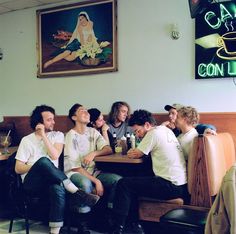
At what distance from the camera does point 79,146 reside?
12.8 feet

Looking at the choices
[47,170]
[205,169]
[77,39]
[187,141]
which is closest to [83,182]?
[47,170]

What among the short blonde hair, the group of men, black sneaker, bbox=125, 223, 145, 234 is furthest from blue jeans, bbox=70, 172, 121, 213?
the short blonde hair

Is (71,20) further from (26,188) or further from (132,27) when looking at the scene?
(26,188)

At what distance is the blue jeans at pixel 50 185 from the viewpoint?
134 inches

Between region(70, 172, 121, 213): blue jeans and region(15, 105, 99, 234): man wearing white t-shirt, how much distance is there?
88mm

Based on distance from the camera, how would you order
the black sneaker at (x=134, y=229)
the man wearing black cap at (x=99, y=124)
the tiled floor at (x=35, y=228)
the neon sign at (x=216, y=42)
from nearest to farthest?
the black sneaker at (x=134, y=229)
the tiled floor at (x=35, y=228)
the neon sign at (x=216, y=42)
the man wearing black cap at (x=99, y=124)

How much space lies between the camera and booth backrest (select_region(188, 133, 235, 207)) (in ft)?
10.1

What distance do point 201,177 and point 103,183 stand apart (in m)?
1.06

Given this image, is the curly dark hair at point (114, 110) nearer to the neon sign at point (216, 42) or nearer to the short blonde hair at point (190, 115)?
the neon sign at point (216, 42)

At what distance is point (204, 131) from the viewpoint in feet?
12.3

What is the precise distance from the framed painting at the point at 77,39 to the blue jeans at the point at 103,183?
1680mm

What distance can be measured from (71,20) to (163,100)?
1.81 metres

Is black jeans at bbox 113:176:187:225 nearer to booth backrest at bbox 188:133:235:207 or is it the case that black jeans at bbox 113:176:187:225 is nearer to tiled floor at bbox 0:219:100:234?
booth backrest at bbox 188:133:235:207

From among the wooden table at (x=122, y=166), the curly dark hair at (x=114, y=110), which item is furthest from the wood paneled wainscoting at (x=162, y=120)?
the wooden table at (x=122, y=166)
